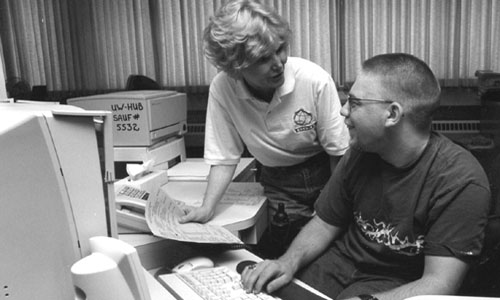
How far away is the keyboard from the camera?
1.07 meters

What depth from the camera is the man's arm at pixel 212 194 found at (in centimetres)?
148

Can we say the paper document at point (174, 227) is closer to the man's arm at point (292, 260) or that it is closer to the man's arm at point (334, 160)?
the man's arm at point (292, 260)

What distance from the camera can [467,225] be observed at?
1147mm

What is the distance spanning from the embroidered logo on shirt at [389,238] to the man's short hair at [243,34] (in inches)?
22.4

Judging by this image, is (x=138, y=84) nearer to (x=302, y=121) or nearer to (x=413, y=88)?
(x=302, y=121)

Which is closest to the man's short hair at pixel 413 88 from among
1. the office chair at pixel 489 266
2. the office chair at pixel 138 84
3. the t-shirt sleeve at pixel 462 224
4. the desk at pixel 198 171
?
the t-shirt sleeve at pixel 462 224

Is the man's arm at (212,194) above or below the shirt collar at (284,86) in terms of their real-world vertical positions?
below

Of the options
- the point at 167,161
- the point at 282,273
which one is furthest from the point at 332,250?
the point at 167,161

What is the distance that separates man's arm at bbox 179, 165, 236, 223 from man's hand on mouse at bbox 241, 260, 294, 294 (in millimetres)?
336

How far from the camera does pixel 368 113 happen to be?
1.28m

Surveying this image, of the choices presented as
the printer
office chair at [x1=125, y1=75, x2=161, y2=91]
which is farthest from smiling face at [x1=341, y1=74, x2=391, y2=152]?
office chair at [x1=125, y1=75, x2=161, y2=91]

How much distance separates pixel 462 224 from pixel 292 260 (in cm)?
43

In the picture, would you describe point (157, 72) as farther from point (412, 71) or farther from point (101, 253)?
point (101, 253)

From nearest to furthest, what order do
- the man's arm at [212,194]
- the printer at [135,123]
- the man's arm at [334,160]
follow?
the man's arm at [212,194], the man's arm at [334,160], the printer at [135,123]
